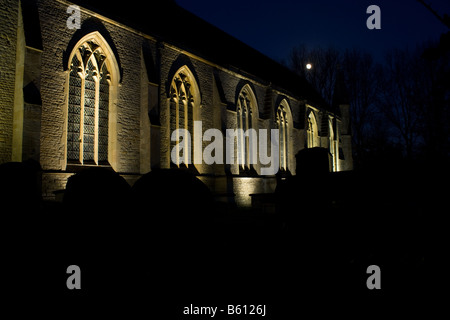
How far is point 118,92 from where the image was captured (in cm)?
1303

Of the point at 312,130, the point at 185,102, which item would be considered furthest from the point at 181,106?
the point at 312,130

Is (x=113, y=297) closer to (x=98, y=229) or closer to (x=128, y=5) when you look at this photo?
(x=98, y=229)

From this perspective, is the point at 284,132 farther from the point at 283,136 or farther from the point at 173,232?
the point at 173,232

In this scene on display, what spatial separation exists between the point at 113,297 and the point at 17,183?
211 centimetres

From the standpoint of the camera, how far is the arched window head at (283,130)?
23.7 m

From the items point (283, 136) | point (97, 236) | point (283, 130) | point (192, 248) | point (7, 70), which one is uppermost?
point (283, 130)

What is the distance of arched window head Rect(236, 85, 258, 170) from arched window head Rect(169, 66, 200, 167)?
3.79 meters

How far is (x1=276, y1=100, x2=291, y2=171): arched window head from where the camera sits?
2367cm

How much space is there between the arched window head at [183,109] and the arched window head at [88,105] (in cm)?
327

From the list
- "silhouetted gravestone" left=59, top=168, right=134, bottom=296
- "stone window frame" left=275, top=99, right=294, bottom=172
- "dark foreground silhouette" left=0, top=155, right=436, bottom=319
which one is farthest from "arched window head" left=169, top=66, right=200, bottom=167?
"silhouetted gravestone" left=59, top=168, right=134, bottom=296

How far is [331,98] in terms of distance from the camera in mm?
38188

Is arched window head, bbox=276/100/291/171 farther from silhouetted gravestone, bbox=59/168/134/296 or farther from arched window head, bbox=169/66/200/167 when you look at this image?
silhouetted gravestone, bbox=59/168/134/296

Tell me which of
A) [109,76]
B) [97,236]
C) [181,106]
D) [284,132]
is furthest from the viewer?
[284,132]

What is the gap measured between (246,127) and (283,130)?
453cm
